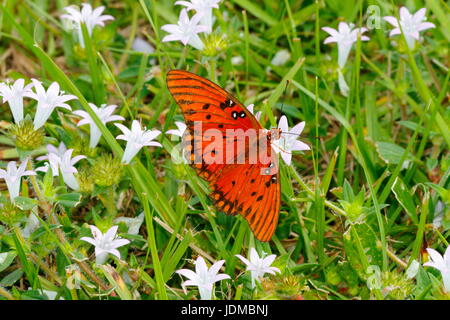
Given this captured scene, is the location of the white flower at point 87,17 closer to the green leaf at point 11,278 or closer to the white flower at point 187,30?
the white flower at point 187,30

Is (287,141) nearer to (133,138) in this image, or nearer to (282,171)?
(282,171)

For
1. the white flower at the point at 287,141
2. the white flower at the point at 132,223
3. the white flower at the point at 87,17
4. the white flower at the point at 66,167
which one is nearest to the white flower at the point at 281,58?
the white flower at the point at 87,17

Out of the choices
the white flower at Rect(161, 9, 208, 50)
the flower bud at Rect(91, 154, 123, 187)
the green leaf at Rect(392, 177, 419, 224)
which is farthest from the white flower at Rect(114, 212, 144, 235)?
the green leaf at Rect(392, 177, 419, 224)

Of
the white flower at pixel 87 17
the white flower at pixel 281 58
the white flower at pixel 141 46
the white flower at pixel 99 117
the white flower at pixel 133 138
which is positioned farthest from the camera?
the white flower at pixel 141 46

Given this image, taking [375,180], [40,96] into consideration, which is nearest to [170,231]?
[40,96]

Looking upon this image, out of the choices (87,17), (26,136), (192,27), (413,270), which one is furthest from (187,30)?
(413,270)

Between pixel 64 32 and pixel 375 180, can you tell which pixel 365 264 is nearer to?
pixel 375 180

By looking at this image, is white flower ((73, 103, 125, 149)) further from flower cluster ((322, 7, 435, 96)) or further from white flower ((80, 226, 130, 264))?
flower cluster ((322, 7, 435, 96))
